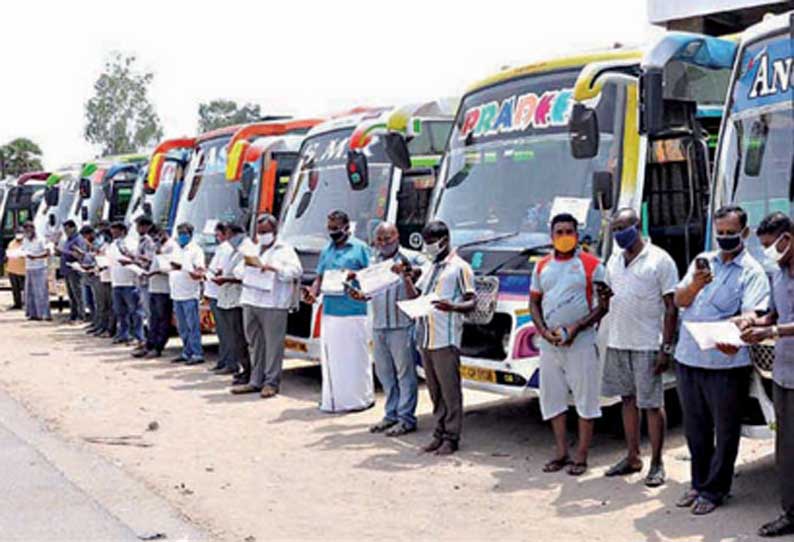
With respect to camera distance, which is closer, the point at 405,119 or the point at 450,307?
the point at 450,307

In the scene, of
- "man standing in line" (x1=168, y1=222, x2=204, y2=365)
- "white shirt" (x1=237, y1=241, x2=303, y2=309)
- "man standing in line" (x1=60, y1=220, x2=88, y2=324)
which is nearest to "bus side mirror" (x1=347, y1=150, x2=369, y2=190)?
"white shirt" (x1=237, y1=241, x2=303, y2=309)

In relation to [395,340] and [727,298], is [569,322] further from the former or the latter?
[395,340]

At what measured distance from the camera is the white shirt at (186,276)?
42.5 ft

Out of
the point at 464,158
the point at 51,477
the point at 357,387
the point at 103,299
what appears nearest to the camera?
the point at 51,477

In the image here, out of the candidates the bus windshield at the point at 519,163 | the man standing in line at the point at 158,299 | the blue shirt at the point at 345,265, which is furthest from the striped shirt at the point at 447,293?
the man standing in line at the point at 158,299

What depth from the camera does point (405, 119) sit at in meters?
10.4

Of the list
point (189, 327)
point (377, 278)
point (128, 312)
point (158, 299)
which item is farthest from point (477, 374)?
point (128, 312)

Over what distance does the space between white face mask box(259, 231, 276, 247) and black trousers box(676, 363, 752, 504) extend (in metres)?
5.25

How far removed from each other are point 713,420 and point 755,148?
5.75ft

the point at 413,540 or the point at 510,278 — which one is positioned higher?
the point at 510,278

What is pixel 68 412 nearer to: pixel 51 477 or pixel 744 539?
pixel 51 477

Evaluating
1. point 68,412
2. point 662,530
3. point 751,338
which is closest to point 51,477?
point 68,412

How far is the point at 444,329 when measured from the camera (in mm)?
8078

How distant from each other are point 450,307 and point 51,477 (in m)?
3.02
